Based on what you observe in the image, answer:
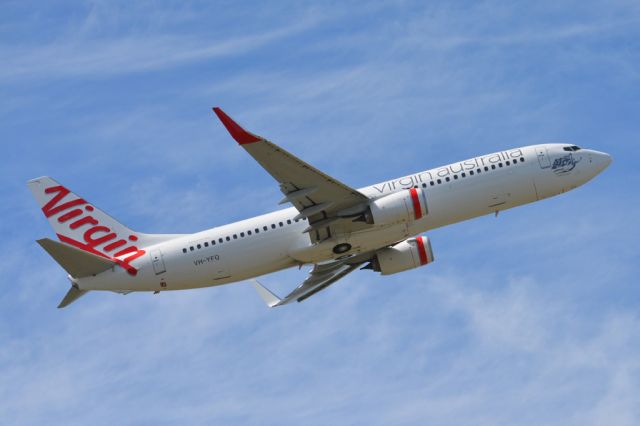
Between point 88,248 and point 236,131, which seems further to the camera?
point 88,248

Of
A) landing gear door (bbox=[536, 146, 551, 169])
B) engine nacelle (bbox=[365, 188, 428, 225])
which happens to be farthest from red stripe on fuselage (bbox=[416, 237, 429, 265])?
landing gear door (bbox=[536, 146, 551, 169])

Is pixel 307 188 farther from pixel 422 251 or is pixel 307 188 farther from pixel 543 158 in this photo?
pixel 543 158

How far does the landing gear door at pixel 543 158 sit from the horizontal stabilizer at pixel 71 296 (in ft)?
87.5

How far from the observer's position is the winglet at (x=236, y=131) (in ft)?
165

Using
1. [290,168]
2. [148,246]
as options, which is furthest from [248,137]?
[148,246]

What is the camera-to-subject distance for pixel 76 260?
188ft

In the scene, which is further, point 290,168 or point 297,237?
point 297,237

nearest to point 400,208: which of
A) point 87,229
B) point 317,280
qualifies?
point 317,280

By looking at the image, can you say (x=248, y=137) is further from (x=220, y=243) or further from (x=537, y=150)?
(x=537, y=150)

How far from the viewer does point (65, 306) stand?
58.4 metres

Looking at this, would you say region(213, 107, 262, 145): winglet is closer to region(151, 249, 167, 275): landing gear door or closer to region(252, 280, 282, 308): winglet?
region(151, 249, 167, 275): landing gear door

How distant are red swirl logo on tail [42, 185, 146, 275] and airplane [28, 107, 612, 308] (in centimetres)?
7

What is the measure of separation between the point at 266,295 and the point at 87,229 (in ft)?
38.5

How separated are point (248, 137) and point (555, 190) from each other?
770 inches
